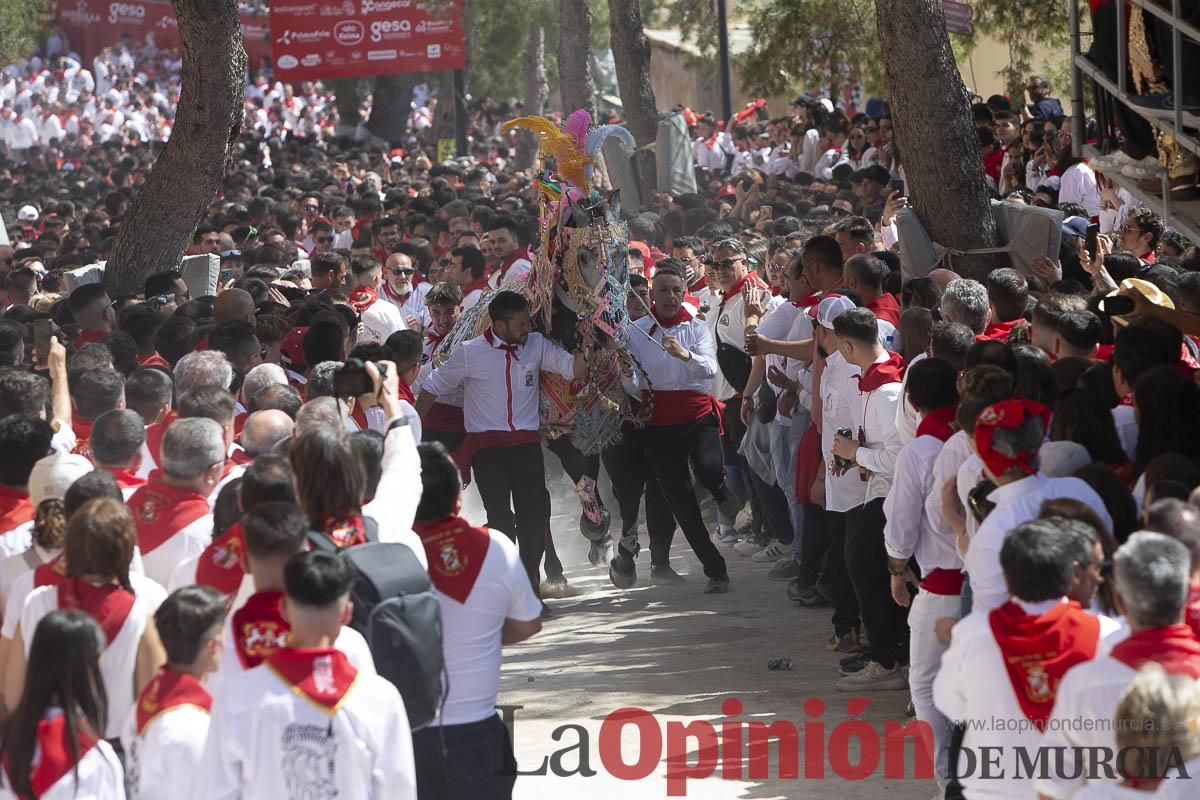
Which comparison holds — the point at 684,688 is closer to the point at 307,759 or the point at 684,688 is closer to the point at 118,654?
the point at 118,654

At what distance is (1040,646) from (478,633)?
65.0 inches

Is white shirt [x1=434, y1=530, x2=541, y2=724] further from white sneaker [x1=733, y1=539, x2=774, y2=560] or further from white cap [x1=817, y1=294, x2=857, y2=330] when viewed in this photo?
white sneaker [x1=733, y1=539, x2=774, y2=560]

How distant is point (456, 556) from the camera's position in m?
5.01

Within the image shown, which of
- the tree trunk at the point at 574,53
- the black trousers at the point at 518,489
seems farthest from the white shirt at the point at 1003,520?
the tree trunk at the point at 574,53

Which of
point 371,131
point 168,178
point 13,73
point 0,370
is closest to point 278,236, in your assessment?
point 168,178

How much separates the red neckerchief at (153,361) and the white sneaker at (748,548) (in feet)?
12.9

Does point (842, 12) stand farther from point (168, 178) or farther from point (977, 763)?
point (977, 763)

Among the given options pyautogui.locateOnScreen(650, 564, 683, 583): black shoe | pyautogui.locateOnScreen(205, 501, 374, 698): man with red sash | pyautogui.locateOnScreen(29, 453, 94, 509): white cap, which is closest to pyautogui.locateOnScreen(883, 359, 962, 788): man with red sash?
pyautogui.locateOnScreen(205, 501, 374, 698): man with red sash

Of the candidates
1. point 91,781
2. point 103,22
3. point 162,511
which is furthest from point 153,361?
point 103,22

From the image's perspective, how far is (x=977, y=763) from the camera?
4742 mm

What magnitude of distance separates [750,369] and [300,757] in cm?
676

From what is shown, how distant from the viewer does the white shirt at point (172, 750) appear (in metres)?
4.29

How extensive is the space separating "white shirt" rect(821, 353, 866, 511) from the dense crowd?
0.06ft

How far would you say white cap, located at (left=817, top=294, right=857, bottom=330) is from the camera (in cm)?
805
